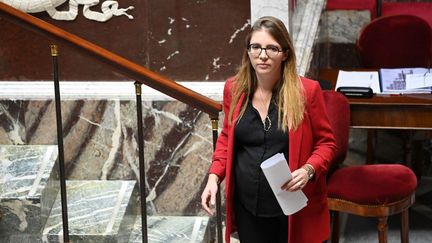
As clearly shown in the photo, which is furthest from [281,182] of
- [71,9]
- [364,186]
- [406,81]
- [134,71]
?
[406,81]

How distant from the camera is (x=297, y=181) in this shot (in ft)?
10.5

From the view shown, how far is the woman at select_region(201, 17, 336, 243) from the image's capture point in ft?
10.7

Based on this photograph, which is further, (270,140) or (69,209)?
(69,209)

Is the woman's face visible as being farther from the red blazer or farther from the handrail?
the handrail

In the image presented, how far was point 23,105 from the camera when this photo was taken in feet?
15.2

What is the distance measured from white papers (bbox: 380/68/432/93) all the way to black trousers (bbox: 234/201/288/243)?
1688mm

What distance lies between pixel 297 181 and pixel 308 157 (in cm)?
17

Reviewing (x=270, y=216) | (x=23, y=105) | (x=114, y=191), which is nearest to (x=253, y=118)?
(x=270, y=216)

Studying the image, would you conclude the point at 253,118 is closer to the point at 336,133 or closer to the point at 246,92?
the point at 246,92

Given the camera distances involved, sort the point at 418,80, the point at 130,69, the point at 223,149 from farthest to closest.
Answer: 1. the point at 418,80
2. the point at 130,69
3. the point at 223,149

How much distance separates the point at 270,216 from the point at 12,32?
1.97 m

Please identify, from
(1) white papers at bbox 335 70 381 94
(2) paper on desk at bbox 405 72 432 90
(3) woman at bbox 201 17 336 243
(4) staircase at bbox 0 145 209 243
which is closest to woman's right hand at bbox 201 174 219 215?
(3) woman at bbox 201 17 336 243

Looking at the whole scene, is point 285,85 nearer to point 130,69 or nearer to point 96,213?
point 130,69

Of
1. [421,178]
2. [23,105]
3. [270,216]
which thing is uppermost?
[23,105]
